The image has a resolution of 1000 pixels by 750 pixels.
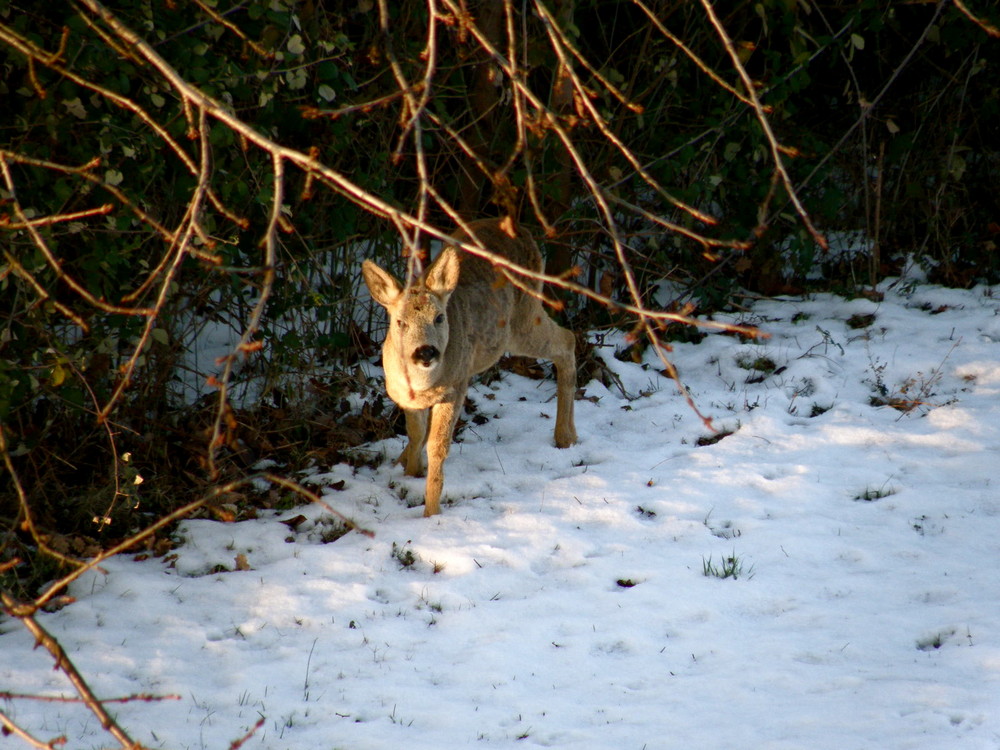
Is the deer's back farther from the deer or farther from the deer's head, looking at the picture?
the deer's head

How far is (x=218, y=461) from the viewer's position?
5602mm

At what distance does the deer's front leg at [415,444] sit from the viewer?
18.7 feet

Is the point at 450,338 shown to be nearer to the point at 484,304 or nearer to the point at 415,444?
the point at 484,304

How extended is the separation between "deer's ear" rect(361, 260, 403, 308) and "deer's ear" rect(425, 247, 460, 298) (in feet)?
0.55

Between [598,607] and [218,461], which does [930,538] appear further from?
[218,461]

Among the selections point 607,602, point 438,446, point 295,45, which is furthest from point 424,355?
point 295,45

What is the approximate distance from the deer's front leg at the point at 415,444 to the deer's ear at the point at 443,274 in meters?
0.79

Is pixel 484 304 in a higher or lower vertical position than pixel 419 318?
higher

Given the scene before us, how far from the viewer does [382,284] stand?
5180mm

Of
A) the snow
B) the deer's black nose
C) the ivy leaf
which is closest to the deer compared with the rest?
the deer's black nose

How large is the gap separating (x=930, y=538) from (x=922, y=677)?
133cm

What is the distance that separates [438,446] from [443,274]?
924 mm

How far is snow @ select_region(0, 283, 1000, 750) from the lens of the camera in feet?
11.7

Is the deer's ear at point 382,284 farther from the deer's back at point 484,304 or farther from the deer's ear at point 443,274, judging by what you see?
the deer's back at point 484,304
